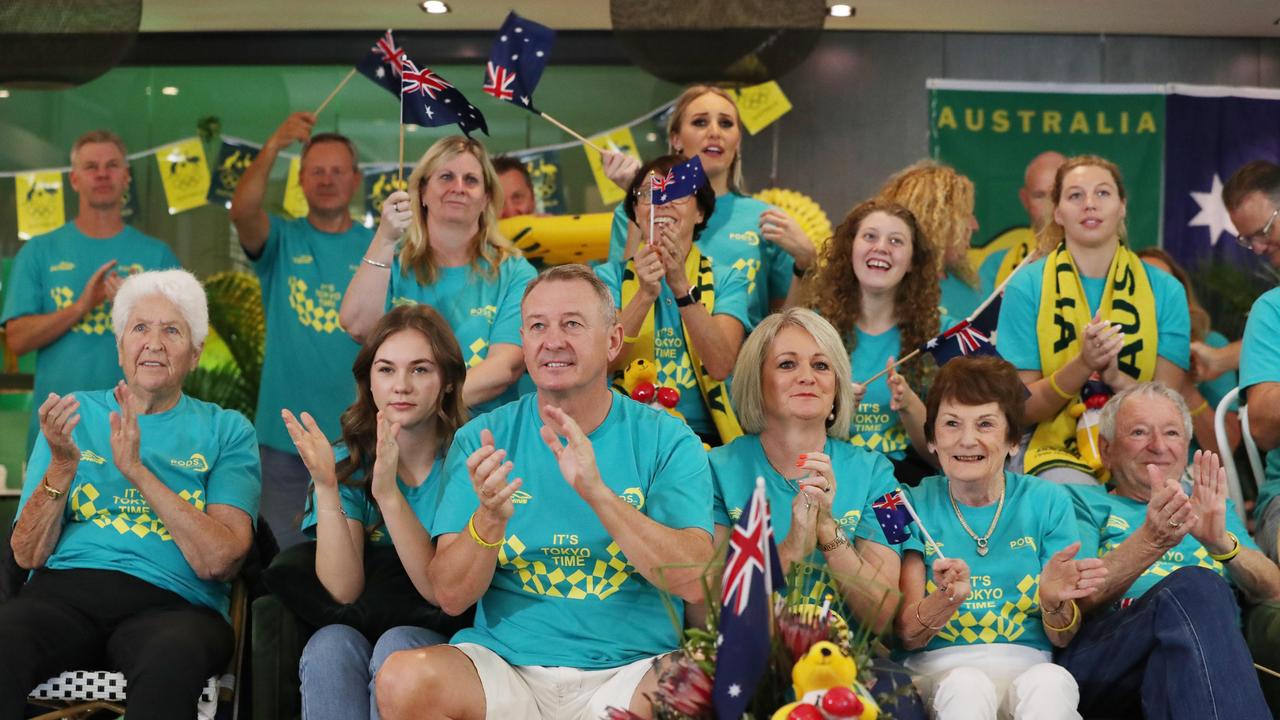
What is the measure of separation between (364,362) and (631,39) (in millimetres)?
2458

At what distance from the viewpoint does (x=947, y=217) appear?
4.27m

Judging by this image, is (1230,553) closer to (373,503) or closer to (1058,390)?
(1058,390)

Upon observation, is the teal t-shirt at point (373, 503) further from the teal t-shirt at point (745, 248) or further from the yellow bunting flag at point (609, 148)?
the yellow bunting flag at point (609, 148)

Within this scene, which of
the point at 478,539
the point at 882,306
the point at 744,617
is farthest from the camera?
the point at 882,306

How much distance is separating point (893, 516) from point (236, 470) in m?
1.53

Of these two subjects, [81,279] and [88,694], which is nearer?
[88,694]

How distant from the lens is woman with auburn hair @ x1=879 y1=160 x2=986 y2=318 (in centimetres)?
425

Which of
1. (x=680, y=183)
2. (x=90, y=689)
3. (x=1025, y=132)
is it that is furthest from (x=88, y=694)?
(x=1025, y=132)

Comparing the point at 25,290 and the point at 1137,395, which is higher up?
the point at 25,290

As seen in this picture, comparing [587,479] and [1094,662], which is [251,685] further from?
[1094,662]

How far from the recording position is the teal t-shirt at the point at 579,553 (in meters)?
2.79

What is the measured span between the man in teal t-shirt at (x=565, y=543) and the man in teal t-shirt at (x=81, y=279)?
215 centimetres

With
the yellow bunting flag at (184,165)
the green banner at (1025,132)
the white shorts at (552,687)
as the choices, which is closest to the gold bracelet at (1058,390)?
the white shorts at (552,687)

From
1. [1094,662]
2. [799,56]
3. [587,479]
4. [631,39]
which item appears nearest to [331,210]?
[631,39]
